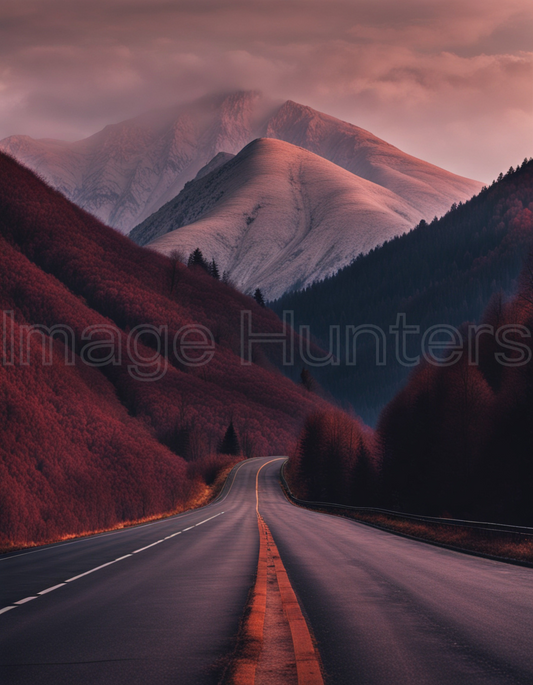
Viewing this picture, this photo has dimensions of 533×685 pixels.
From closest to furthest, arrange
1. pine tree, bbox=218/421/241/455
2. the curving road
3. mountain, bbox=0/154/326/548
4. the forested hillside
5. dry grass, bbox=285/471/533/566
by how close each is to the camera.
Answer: the curving road
dry grass, bbox=285/471/533/566
the forested hillside
mountain, bbox=0/154/326/548
pine tree, bbox=218/421/241/455

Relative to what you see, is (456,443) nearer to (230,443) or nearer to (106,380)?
(230,443)

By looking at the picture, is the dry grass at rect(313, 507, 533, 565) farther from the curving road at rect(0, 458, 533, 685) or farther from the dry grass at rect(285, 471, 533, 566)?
the curving road at rect(0, 458, 533, 685)

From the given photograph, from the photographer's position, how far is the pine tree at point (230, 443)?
110m

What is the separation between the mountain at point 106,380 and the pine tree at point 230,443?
1821 millimetres

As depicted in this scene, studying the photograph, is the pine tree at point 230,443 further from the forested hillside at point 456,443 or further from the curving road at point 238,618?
the curving road at point 238,618

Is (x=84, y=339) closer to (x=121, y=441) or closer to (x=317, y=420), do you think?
(x=121, y=441)

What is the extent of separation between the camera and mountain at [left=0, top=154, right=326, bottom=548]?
2566 inches

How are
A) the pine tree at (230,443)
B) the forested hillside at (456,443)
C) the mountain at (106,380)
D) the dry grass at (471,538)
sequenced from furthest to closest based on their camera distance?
→ 1. the pine tree at (230,443)
2. the mountain at (106,380)
3. the forested hillside at (456,443)
4. the dry grass at (471,538)

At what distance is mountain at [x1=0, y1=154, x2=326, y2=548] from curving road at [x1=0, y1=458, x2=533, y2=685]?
→ 15864 mm

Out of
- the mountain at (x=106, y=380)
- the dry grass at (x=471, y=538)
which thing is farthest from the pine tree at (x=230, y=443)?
the dry grass at (x=471, y=538)

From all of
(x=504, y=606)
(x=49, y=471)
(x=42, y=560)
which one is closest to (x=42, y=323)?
(x=49, y=471)

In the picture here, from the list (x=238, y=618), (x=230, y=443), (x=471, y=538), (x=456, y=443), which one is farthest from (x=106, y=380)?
(x=238, y=618)

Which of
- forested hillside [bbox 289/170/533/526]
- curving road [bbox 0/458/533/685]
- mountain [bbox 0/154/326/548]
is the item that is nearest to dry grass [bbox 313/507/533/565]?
curving road [bbox 0/458/533/685]

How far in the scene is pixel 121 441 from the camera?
8100cm
